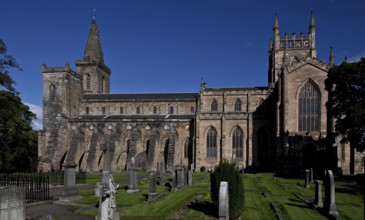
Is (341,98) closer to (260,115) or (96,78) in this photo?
(260,115)

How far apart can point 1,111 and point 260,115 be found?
108 ft

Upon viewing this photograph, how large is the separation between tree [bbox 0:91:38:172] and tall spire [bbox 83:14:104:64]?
14.9 metres

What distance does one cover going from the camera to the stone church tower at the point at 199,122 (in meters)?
43.2

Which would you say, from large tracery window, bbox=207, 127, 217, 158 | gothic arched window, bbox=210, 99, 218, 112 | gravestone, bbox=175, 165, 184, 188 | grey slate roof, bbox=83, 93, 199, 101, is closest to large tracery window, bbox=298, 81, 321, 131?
large tracery window, bbox=207, 127, 217, 158

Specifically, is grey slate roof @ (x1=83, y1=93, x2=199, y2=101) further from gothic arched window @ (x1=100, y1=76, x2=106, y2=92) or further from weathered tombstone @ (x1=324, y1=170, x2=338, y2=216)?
weathered tombstone @ (x1=324, y1=170, x2=338, y2=216)

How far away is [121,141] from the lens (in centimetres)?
5353

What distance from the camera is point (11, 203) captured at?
380 inches

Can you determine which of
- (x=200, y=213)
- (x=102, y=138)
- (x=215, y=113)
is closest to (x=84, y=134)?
(x=102, y=138)

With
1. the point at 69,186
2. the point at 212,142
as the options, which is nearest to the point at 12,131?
the point at 69,186

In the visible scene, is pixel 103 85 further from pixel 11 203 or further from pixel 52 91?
pixel 11 203

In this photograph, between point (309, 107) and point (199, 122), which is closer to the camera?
point (309, 107)

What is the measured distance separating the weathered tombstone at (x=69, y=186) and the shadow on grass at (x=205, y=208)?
786 centimetres

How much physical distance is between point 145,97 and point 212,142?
16.8m

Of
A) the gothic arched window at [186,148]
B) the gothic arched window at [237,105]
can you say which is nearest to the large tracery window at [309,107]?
the gothic arched window at [237,105]
